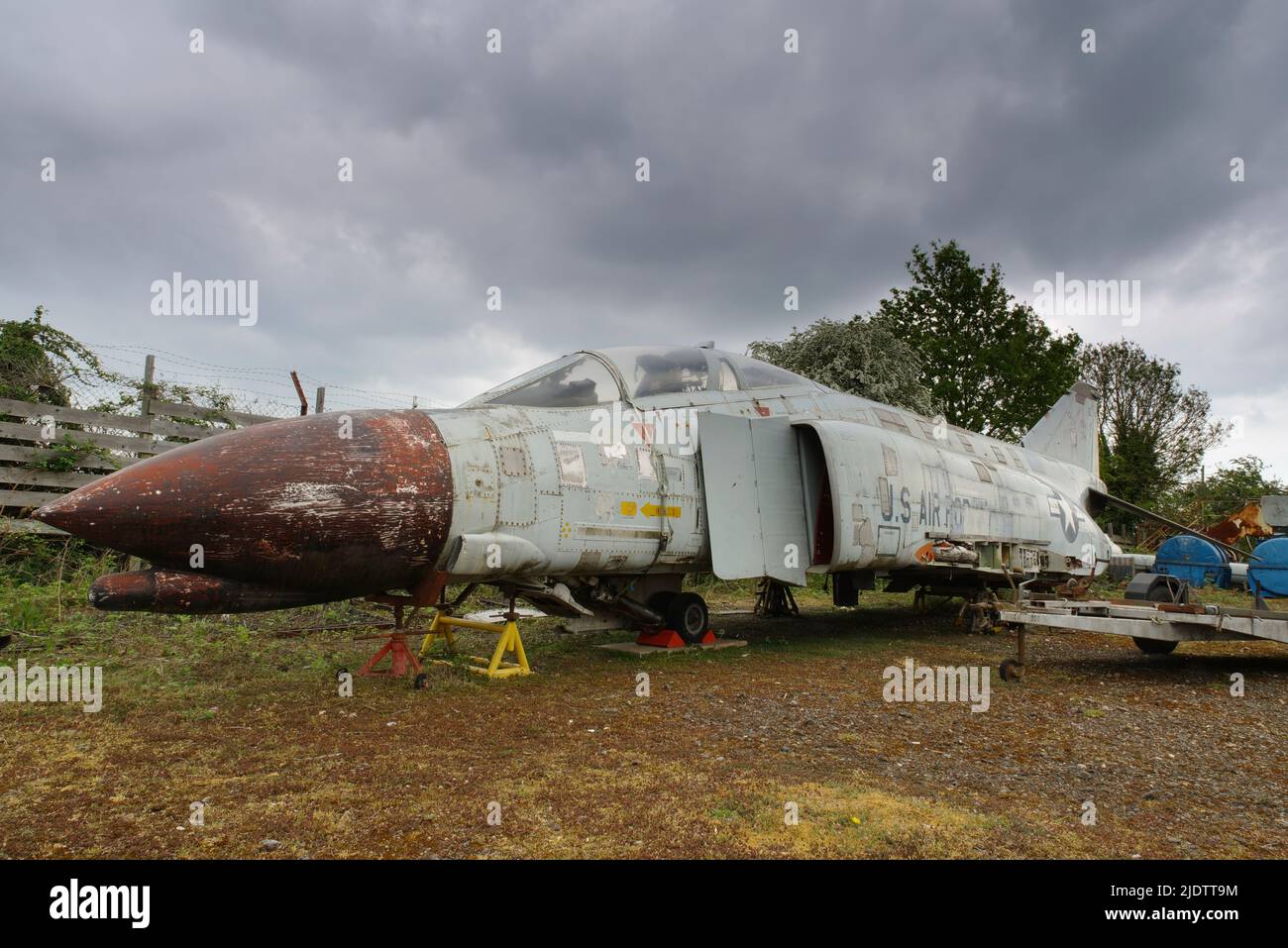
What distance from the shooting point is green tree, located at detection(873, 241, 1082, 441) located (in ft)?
94.7

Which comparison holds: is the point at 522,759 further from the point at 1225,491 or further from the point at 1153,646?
the point at 1225,491

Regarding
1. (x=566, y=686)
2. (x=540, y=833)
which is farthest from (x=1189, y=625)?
(x=540, y=833)

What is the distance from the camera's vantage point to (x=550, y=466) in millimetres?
6500

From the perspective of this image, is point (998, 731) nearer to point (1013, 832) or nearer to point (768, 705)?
point (768, 705)

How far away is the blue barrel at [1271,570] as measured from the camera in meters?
8.36

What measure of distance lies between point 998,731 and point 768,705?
1656mm

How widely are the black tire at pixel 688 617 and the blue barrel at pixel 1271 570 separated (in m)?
6.04

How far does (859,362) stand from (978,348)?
32.8 ft

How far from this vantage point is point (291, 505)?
4.93m

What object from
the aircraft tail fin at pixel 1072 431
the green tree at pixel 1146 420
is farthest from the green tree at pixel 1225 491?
the aircraft tail fin at pixel 1072 431

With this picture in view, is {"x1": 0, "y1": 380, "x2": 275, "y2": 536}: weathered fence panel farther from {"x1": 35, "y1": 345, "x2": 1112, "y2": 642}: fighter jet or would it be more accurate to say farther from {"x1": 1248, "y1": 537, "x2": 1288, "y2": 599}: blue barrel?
{"x1": 1248, "y1": 537, "x2": 1288, "y2": 599}: blue barrel

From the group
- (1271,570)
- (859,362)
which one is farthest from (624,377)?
(859,362)

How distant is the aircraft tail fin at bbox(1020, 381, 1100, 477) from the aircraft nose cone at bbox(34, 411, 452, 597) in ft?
43.8

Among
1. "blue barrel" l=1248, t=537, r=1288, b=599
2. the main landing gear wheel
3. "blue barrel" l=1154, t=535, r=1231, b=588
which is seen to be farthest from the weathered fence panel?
"blue barrel" l=1154, t=535, r=1231, b=588
